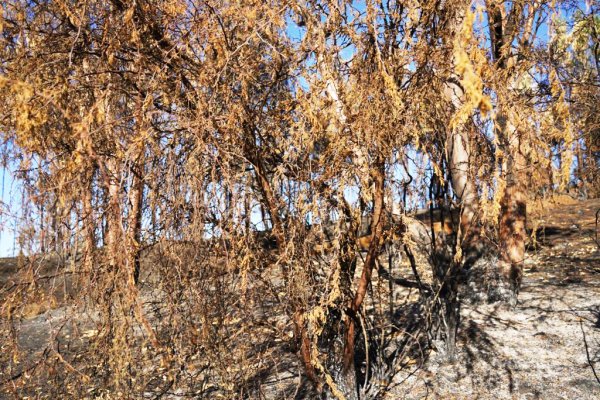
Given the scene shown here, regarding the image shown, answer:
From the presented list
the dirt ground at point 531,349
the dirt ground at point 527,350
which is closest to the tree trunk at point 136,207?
the dirt ground at point 527,350

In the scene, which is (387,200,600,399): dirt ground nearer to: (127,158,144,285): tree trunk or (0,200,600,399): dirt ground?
(0,200,600,399): dirt ground

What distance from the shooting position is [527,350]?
566 centimetres

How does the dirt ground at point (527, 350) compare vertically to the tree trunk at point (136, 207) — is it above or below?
below

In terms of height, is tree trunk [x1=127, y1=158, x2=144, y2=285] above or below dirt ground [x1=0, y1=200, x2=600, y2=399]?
above

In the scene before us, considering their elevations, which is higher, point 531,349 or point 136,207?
point 136,207

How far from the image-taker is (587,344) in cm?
555

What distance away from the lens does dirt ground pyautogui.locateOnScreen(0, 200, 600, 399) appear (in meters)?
4.96

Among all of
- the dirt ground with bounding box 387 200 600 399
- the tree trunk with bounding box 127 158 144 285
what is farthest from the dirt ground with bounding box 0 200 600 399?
the tree trunk with bounding box 127 158 144 285

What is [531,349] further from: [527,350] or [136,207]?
[136,207]

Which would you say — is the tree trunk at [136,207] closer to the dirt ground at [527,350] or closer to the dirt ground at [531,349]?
the dirt ground at [527,350]

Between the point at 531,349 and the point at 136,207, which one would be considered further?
the point at 531,349

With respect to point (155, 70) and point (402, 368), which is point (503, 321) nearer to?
point (402, 368)

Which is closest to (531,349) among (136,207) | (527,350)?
(527,350)

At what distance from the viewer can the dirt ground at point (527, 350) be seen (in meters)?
4.96
